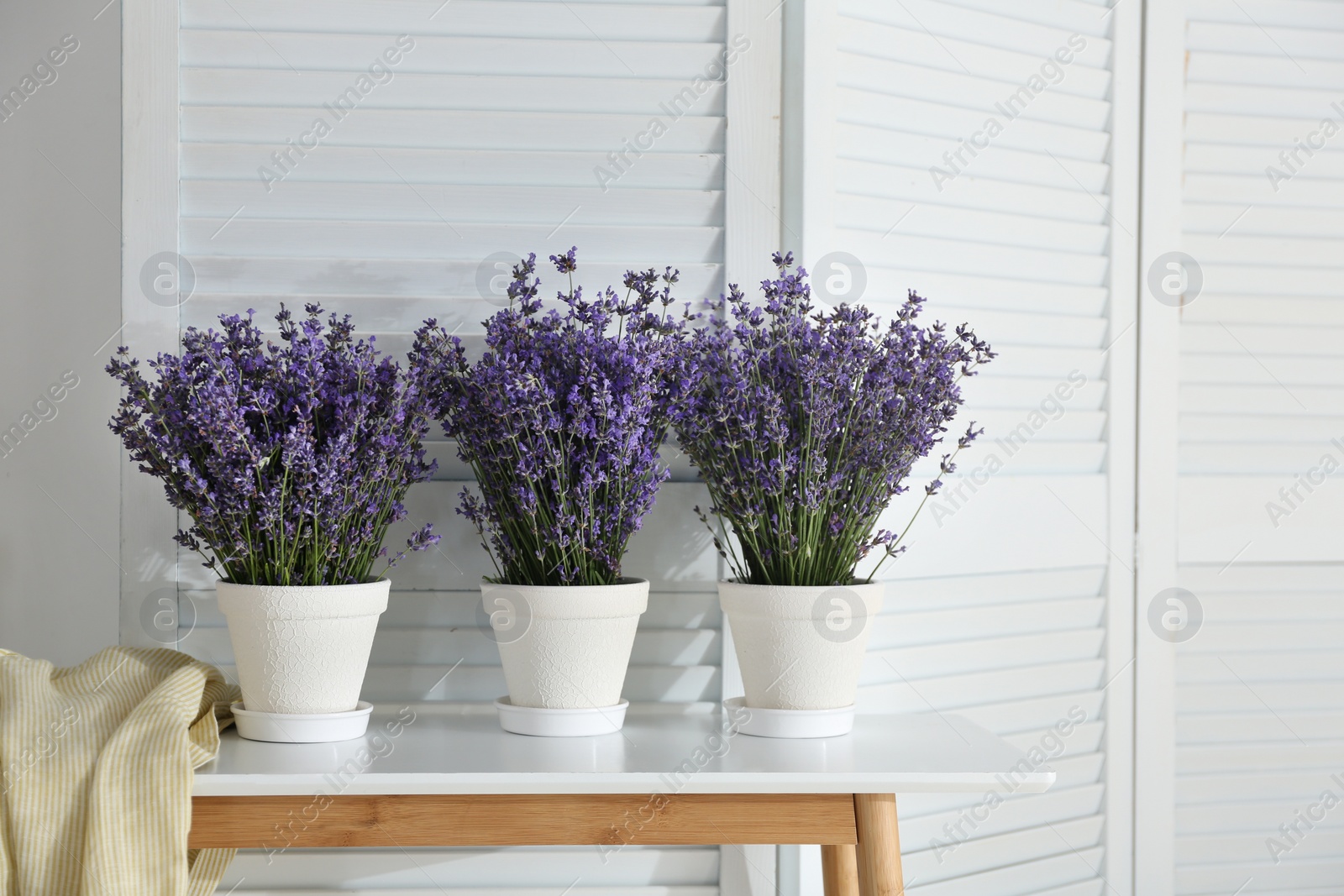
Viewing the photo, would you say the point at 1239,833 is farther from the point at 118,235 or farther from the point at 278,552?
the point at 118,235

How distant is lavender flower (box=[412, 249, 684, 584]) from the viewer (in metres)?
0.94

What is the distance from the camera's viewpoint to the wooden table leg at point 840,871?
1035 millimetres

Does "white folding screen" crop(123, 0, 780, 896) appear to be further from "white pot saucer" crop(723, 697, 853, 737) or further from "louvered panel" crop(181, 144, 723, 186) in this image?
"white pot saucer" crop(723, 697, 853, 737)

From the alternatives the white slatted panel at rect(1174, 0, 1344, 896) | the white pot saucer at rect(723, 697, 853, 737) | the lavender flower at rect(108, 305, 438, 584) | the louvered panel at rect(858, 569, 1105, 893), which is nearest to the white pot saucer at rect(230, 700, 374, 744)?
the lavender flower at rect(108, 305, 438, 584)

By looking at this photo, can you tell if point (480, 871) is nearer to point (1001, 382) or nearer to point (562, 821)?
point (562, 821)

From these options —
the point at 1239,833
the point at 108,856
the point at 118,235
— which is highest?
the point at 118,235

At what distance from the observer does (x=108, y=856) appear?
813 millimetres

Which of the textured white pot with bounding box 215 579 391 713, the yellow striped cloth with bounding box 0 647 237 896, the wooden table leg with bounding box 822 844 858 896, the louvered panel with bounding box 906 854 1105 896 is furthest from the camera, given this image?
the louvered panel with bounding box 906 854 1105 896

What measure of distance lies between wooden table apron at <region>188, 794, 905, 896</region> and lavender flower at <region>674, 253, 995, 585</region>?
23 cm

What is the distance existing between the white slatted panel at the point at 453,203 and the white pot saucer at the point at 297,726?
0.19 m

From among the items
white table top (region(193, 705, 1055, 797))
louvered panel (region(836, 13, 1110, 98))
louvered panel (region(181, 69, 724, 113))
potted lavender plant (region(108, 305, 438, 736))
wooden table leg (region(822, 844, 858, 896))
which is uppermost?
louvered panel (region(836, 13, 1110, 98))

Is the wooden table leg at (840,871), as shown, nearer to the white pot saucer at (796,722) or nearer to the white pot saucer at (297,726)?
the white pot saucer at (796,722)

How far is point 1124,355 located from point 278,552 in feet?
3.63

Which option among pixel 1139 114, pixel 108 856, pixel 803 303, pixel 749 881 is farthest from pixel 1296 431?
pixel 108 856
